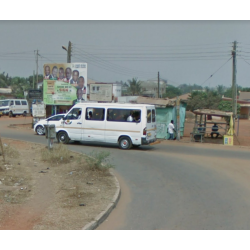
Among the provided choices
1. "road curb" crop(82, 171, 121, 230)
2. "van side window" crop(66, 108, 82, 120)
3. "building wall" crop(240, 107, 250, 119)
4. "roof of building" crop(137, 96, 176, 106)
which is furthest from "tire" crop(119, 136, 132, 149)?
"building wall" crop(240, 107, 250, 119)

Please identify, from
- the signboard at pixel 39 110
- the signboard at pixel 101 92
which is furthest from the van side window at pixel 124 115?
the signboard at pixel 39 110

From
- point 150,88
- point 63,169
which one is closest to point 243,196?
point 63,169

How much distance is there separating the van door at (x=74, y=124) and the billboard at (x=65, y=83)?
9.47m

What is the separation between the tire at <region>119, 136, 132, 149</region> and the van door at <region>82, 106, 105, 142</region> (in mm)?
996

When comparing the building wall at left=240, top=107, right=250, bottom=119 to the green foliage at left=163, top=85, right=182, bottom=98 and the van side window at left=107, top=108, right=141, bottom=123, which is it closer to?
the green foliage at left=163, top=85, right=182, bottom=98

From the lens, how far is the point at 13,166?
11.2 m

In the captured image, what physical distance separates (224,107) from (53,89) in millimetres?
32762

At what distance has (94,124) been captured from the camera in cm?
1733

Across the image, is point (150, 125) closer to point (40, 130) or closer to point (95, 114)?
point (95, 114)

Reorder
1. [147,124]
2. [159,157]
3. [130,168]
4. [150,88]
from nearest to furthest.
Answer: [130,168] → [159,157] → [147,124] → [150,88]

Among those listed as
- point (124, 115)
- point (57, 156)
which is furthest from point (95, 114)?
point (57, 156)

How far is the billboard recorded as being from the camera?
27.6m

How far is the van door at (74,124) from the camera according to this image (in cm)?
1773

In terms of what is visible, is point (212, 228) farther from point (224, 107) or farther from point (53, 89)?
point (224, 107)
